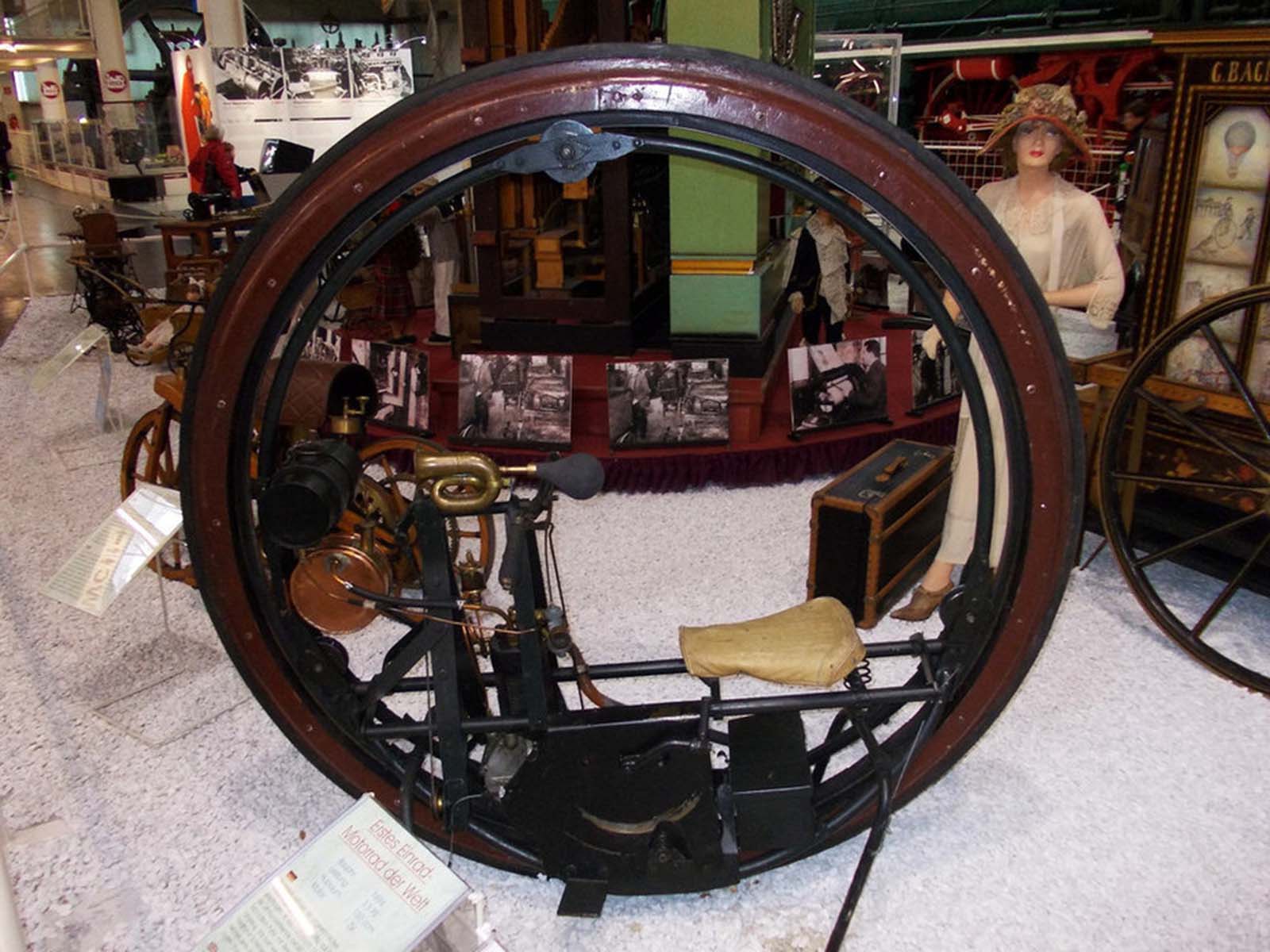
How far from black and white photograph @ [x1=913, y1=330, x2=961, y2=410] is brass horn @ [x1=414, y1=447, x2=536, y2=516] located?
132 inches

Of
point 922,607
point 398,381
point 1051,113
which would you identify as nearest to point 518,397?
point 398,381

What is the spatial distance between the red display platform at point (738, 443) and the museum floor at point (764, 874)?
65 centimetres

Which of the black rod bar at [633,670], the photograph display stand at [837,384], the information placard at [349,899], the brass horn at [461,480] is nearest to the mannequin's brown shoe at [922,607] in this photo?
the black rod bar at [633,670]

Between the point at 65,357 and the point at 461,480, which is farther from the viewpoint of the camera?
the point at 65,357

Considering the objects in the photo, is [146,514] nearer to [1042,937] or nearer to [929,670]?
[929,670]

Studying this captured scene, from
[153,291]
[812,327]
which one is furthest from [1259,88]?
[153,291]

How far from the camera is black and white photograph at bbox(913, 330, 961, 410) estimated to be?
189 inches

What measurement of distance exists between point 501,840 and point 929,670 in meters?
0.98

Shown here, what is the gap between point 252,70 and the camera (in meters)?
8.80

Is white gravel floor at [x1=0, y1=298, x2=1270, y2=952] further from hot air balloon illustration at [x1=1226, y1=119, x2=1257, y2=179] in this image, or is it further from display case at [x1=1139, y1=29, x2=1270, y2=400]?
hot air balloon illustration at [x1=1226, y1=119, x2=1257, y2=179]

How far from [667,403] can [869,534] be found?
58.7 inches

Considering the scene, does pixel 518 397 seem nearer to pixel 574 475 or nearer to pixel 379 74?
→ pixel 574 475

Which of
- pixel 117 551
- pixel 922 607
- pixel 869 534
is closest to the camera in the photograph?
pixel 117 551

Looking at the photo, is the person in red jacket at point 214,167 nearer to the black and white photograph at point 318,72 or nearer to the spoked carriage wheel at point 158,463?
the black and white photograph at point 318,72
